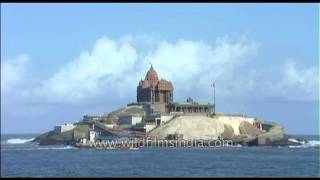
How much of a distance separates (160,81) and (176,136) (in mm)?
29928

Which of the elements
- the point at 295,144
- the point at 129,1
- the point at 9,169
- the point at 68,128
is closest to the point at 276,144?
the point at 295,144

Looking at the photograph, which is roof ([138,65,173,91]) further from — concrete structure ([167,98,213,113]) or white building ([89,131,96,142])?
white building ([89,131,96,142])

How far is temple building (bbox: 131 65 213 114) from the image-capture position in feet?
570

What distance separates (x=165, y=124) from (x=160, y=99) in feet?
66.6

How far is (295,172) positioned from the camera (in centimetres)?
7144

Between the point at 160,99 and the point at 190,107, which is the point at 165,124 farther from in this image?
the point at 160,99

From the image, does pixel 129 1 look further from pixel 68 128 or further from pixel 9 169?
pixel 68 128

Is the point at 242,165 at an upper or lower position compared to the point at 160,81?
lower

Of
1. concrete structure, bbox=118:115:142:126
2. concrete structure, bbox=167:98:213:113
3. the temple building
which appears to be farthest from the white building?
concrete structure, bbox=167:98:213:113

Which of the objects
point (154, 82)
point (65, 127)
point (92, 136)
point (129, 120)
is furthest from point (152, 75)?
point (92, 136)

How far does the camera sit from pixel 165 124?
15988cm

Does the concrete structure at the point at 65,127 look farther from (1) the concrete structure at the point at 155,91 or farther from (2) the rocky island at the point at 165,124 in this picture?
(1) the concrete structure at the point at 155,91

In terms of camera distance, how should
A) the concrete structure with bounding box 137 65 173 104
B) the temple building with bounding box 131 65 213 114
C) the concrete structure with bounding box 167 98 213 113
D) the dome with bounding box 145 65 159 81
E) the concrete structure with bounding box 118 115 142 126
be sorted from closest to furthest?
the concrete structure with bounding box 118 115 142 126 < the temple building with bounding box 131 65 213 114 < the concrete structure with bounding box 167 98 213 113 < the concrete structure with bounding box 137 65 173 104 < the dome with bounding box 145 65 159 81

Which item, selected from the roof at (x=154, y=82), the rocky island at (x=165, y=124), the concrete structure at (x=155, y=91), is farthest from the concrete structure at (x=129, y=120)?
the roof at (x=154, y=82)
